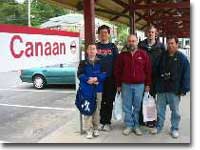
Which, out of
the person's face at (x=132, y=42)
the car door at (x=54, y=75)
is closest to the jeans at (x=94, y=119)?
the person's face at (x=132, y=42)

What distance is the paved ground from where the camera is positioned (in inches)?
261

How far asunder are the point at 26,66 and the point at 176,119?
2.59 m

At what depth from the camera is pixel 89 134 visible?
6.61m

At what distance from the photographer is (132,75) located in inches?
252

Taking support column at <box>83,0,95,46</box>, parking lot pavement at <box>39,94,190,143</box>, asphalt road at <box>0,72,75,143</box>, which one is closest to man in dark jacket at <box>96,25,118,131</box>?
support column at <box>83,0,95,46</box>

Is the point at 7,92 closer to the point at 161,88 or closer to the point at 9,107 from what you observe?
the point at 9,107

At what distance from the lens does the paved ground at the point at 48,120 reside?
6.64 metres

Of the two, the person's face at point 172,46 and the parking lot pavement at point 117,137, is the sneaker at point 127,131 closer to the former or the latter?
the parking lot pavement at point 117,137

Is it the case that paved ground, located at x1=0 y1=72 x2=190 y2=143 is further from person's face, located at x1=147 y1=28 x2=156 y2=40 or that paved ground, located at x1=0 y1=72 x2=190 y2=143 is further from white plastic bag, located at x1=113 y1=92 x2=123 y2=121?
person's face, located at x1=147 y1=28 x2=156 y2=40

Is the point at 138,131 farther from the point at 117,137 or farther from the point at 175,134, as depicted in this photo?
the point at 175,134

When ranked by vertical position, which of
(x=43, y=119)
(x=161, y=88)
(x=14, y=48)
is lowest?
(x=43, y=119)

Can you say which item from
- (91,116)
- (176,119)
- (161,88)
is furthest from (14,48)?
(176,119)

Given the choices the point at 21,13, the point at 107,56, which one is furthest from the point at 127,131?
the point at 21,13

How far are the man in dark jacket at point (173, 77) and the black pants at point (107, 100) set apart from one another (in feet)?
2.65
